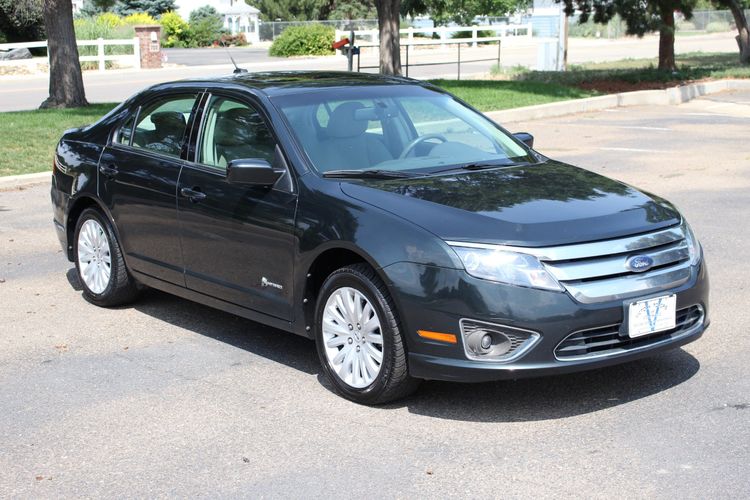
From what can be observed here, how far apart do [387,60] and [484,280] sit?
1977 centimetres

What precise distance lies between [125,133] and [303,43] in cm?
4256

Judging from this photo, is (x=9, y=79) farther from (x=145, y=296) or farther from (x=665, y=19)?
(x=145, y=296)

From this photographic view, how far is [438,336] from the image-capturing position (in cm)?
521

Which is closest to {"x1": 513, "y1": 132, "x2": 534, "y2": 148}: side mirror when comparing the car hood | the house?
the car hood

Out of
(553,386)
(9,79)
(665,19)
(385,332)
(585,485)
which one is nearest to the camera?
(585,485)

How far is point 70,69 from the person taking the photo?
67.3ft

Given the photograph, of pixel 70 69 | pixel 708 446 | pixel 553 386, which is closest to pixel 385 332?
pixel 553 386

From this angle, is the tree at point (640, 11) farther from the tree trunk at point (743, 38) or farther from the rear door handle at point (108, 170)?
the rear door handle at point (108, 170)

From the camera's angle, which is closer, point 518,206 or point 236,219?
point 518,206

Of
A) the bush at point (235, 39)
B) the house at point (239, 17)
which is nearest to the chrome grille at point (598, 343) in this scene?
the bush at point (235, 39)

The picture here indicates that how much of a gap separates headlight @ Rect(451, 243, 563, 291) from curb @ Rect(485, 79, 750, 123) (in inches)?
539

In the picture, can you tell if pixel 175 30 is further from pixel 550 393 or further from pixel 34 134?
pixel 550 393

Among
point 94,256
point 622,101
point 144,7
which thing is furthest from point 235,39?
point 94,256

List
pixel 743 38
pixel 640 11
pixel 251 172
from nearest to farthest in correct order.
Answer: pixel 251 172 → pixel 640 11 → pixel 743 38
